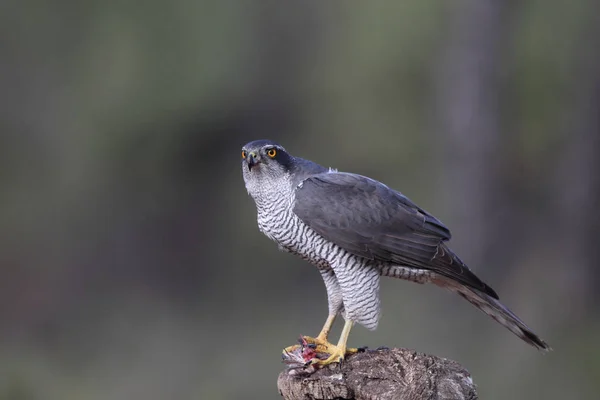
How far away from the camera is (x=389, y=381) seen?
464 cm

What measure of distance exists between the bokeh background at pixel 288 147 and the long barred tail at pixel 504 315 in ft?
Answer: 12.5

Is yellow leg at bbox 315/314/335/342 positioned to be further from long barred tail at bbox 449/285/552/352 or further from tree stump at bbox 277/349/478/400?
long barred tail at bbox 449/285/552/352

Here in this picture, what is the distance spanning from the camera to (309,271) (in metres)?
13.2

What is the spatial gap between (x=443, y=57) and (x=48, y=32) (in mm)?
6226

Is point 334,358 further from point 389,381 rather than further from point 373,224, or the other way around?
point 373,224

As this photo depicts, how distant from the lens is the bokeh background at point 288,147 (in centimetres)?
1034

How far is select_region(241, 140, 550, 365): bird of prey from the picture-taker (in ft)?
17.5

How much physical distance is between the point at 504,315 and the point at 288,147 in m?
8.62

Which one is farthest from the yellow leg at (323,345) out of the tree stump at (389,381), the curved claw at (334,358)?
the tree stump at (389,381)

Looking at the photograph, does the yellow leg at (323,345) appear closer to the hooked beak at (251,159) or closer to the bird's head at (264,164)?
the bird's head at (264,164)

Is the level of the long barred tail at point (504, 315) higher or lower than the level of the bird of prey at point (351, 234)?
lower

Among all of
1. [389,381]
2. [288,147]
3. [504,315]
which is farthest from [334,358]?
[288,147]

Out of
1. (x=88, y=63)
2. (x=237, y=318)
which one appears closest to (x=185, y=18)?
(x=88, y=63)

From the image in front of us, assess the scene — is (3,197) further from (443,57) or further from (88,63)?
(443,57)
